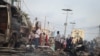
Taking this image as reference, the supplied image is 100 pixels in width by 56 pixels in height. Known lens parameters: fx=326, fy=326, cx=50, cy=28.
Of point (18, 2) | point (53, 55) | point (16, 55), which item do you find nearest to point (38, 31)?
point (53, 55)

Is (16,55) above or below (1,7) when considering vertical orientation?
below

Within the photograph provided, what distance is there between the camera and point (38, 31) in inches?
832

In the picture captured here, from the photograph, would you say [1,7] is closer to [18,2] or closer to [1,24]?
[1,24]

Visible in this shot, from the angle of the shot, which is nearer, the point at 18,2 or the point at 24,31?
the point at 24,31

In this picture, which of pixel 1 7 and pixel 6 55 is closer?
pixel 6 55

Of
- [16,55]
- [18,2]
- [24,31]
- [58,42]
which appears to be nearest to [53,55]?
[58,42]

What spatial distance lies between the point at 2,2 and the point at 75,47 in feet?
31.9

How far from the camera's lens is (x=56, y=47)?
1018 inches

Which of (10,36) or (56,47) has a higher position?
(10,36)

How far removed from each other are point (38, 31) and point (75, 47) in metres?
4.97

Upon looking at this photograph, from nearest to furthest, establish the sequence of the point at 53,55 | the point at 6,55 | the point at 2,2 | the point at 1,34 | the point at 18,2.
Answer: the point at 6,55
the point at 1,34
the point at 2,2
the point at 53,55
the point at 18,2

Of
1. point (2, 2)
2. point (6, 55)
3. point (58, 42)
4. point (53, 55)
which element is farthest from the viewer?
point (58, 42)

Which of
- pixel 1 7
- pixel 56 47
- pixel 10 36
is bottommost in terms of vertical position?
pixel 56 47

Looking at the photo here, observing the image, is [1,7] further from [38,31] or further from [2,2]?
[38,31]
